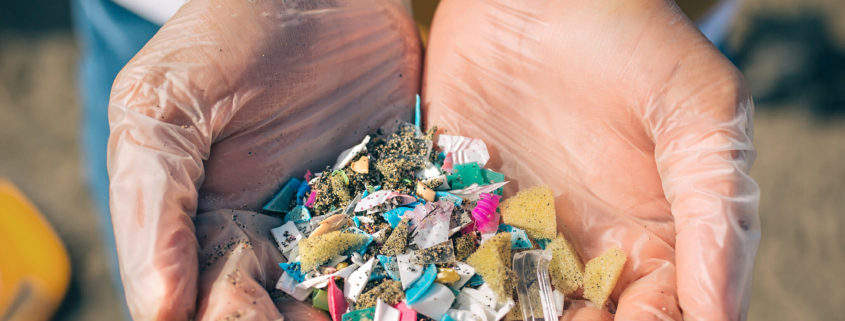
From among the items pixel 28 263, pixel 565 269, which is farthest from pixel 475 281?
pixel 28 263

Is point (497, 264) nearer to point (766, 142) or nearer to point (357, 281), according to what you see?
point (357, 281)

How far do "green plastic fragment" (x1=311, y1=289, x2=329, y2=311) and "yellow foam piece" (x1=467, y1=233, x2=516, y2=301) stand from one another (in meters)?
0.41

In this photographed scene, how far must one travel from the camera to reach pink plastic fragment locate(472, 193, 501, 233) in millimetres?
1478

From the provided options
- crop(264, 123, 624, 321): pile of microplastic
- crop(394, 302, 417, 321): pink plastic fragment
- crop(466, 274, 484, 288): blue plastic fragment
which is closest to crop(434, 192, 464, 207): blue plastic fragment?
crop(264, 123, 624, 321): pile of microplastic

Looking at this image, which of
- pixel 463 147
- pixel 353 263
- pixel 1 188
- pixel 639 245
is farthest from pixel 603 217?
pixel 1 188

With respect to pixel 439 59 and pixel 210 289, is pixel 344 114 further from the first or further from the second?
pixel 210 289

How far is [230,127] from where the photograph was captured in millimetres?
1474

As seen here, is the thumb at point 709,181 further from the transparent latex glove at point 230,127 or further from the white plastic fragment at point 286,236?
the white plastic fragment at point 286,236

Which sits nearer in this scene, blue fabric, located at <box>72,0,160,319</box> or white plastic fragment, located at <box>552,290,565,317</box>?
white plastic fragment, located at <box>552,290,565,317</box>

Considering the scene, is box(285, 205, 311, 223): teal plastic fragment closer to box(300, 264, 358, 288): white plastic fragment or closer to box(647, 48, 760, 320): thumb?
box(300, 264, 358, 288): white plastic fragment

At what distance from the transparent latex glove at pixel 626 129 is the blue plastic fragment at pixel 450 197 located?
27 centimetres

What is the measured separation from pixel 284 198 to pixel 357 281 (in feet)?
1.31

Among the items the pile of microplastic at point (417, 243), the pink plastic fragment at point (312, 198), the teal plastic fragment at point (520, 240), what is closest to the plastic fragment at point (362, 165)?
the pile of microplastic at point (417, 243)

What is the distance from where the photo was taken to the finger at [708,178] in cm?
122
